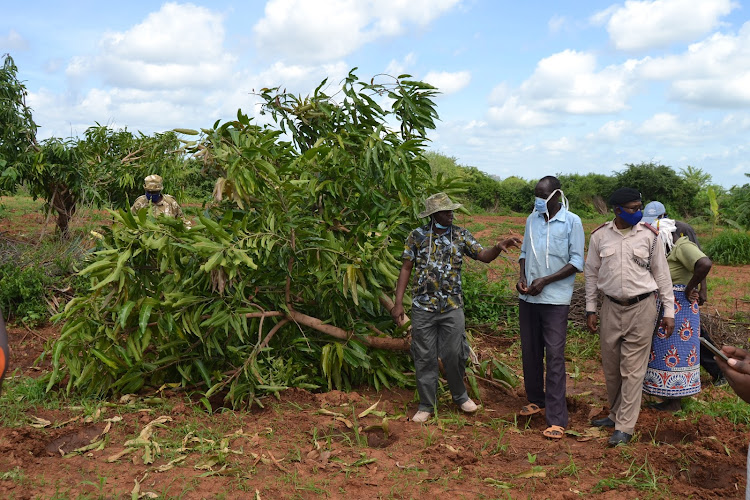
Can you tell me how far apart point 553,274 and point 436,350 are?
1.09 meters

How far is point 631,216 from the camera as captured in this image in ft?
15.4

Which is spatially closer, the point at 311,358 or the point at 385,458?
the point at 385,458

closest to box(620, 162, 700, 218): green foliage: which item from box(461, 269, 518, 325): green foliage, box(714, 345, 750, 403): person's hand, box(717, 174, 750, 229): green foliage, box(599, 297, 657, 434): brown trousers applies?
box(717, 174, 750, 229): green foliage

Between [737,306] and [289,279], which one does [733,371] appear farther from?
[737,306]

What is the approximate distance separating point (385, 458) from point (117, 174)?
803 cm

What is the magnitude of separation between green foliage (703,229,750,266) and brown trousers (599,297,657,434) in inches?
410

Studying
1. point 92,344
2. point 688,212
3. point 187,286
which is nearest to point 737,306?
point 187,286

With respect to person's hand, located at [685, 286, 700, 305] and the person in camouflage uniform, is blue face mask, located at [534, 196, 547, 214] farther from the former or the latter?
the person in camouflage uniform

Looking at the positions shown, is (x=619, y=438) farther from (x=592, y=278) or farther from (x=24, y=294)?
(x=24, y=294)

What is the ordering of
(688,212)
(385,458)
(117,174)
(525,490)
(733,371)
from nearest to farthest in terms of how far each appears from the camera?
(733,371)
(525,490)
(385,458)
(117,174)
(688,212)

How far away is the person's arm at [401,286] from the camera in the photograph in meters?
5.25

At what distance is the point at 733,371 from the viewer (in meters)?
2.25

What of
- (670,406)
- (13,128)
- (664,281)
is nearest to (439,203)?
(664,281)

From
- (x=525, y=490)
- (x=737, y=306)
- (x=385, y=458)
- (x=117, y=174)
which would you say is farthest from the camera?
(x=117, y=174)
